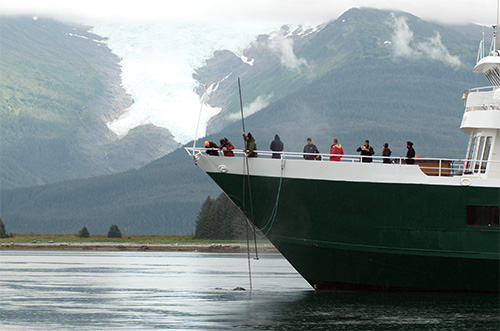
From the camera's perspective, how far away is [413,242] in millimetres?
32531

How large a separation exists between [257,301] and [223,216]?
112596 millimetres

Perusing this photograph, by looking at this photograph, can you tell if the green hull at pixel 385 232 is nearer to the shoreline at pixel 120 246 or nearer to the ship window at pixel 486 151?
the ship window at pixel 486 151

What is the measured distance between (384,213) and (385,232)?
26.6 inches

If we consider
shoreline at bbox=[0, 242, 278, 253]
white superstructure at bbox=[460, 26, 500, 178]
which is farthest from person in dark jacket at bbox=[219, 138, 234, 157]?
shoreline at bbox=[0, 242, 278, 253]

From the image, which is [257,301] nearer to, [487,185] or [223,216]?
[487,185]

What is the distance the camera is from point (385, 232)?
3262 cm

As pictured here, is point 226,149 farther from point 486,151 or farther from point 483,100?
point 483,100

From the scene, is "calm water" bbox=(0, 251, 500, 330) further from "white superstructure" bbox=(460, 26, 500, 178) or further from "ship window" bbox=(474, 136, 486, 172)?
"ship window" bbox=(474, 136, 486, 172)

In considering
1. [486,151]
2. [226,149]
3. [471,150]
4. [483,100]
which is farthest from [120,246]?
[486,151]

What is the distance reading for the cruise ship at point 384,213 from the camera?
106 ft

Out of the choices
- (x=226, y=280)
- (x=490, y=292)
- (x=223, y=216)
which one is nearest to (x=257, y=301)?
(x=490, y=292)

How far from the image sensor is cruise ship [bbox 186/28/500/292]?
3228cm

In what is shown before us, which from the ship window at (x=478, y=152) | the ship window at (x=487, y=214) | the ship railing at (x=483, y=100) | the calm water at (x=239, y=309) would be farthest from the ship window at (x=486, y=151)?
the calm water at (x=239, y=309)

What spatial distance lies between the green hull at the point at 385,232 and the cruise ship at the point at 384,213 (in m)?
0.03
